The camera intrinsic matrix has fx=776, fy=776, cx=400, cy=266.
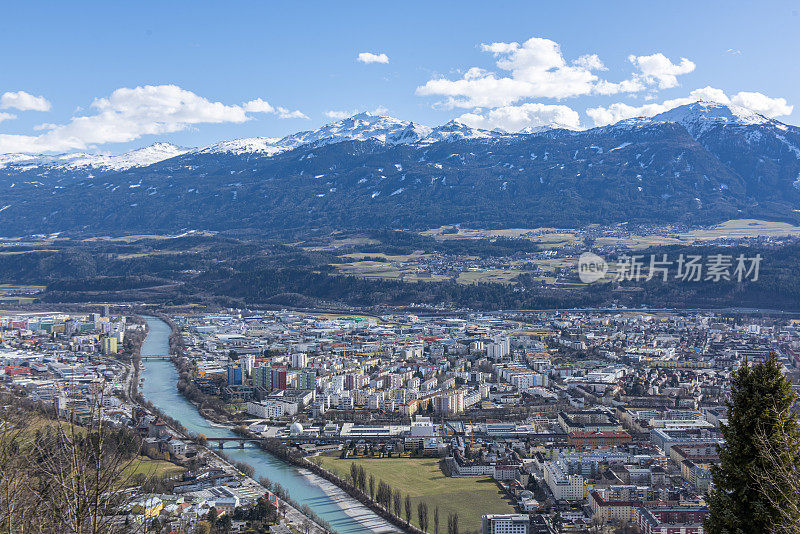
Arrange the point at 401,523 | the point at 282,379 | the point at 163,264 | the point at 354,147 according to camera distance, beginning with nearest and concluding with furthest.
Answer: the point at 401,523 < the point at 282,379 < the point at 163,264 < the point at 354,147

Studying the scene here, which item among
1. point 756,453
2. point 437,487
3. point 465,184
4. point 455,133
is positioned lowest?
point 437,487

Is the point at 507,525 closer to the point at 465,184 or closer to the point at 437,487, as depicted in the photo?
the point at 437,487

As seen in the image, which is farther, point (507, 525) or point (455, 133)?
point (455, 133)

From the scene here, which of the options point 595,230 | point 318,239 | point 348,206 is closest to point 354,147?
point 348,206

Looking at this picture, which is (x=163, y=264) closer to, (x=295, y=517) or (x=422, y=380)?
(x=422, y=380)

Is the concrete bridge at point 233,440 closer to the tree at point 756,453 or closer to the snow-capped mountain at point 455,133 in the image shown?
the tree at point 756,453

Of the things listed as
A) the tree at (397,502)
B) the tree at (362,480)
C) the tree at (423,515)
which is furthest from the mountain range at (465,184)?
the tree at (423,515)

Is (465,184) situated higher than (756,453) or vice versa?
(465,184)

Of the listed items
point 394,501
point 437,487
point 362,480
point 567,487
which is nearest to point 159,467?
point 362,480
